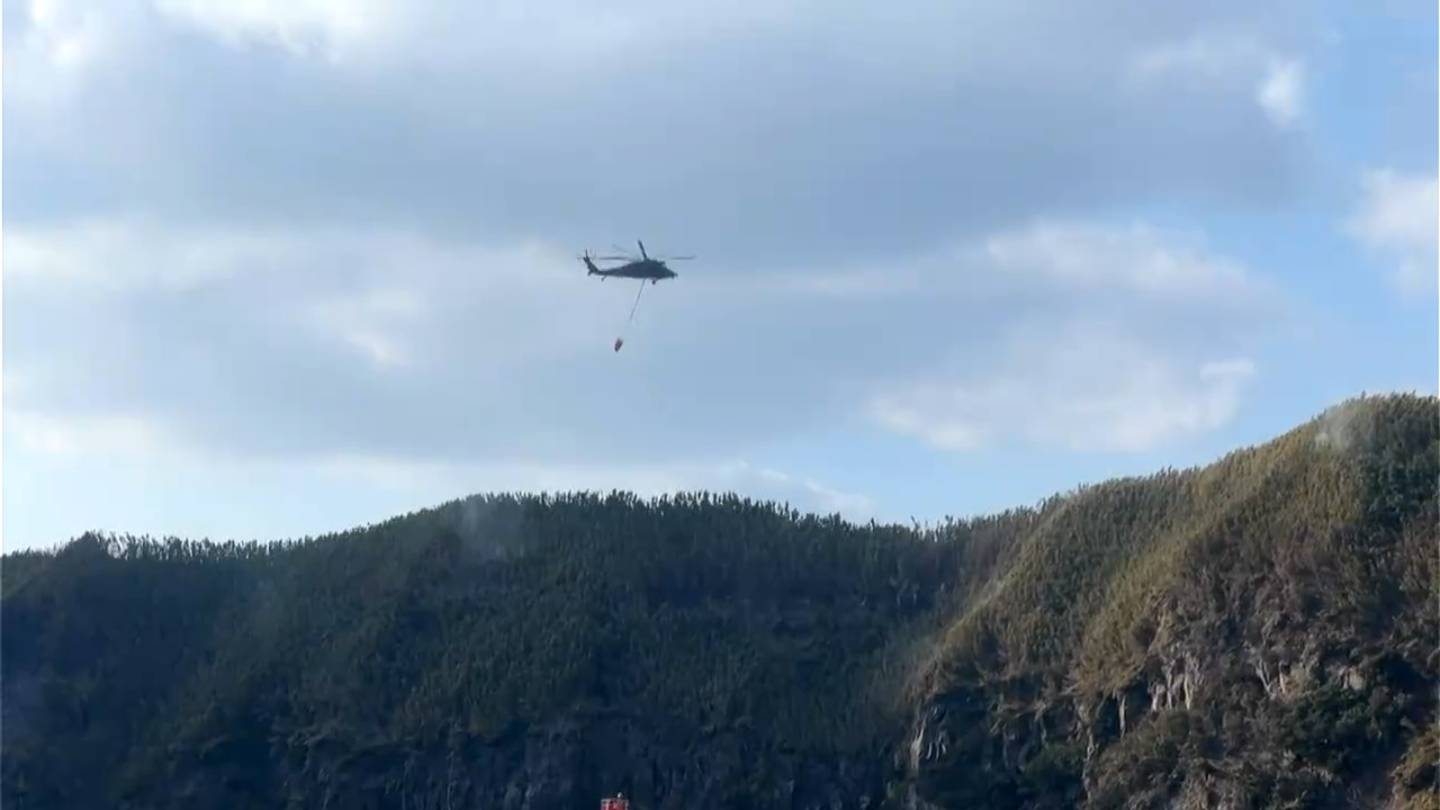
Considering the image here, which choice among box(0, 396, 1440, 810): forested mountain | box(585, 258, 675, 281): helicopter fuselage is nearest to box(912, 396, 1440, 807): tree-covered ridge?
box(0, 396, 1440, 810): forested mountain

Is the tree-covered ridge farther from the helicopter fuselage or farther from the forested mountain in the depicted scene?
the helicopter fuselage

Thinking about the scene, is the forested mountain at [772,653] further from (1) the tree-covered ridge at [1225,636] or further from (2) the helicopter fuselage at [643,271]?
(2) the helicopter fuselage at [643,271]

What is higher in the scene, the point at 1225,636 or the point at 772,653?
the point at 772,653

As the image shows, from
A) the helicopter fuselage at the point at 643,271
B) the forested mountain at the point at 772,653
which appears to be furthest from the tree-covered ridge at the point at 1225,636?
the helicopter fuselage at the point at 643,271

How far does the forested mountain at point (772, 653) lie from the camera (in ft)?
197

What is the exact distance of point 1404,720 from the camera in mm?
55719

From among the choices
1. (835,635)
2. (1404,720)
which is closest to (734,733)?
Answer: (835,635)

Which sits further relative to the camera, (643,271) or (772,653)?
(772,653)

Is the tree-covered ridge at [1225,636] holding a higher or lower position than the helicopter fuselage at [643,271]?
lower

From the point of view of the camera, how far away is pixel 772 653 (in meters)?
75.3

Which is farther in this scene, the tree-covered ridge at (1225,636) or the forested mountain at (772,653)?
the forested mountain at (772,653)

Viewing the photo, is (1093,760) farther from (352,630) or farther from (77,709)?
(77,709)

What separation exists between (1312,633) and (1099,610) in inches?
382

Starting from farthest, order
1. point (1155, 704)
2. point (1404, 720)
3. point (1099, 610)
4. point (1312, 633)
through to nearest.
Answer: point (1099, 610) < point (1155, 704) < point (1312, 633) < point (1404, 720)
